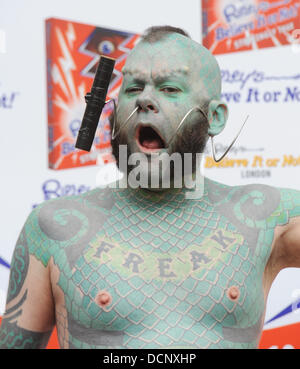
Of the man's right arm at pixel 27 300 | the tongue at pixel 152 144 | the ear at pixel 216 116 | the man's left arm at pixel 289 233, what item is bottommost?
the man's right arm at pixel 27 300

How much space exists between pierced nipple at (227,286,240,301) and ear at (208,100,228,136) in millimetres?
372

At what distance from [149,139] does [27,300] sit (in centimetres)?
47

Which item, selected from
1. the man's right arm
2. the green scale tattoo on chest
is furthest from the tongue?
the man's right arm

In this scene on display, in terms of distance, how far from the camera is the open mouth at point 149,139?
123 centimetres

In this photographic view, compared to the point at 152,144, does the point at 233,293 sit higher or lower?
lower

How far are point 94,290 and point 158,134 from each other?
0.37 m

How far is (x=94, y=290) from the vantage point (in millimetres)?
1176

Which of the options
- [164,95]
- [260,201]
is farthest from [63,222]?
[260,201]

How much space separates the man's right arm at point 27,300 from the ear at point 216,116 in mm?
482

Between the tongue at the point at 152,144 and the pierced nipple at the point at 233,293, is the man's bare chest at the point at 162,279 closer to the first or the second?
the pierced nipple at the point at 233,293

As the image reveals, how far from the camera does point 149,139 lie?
1.25m

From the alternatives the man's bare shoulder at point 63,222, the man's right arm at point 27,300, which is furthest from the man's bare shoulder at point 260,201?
the man's right arm at point 27,300

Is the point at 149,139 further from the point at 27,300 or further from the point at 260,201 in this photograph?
the point at 27,300

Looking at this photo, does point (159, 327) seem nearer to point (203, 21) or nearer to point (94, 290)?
point (94, 290)
